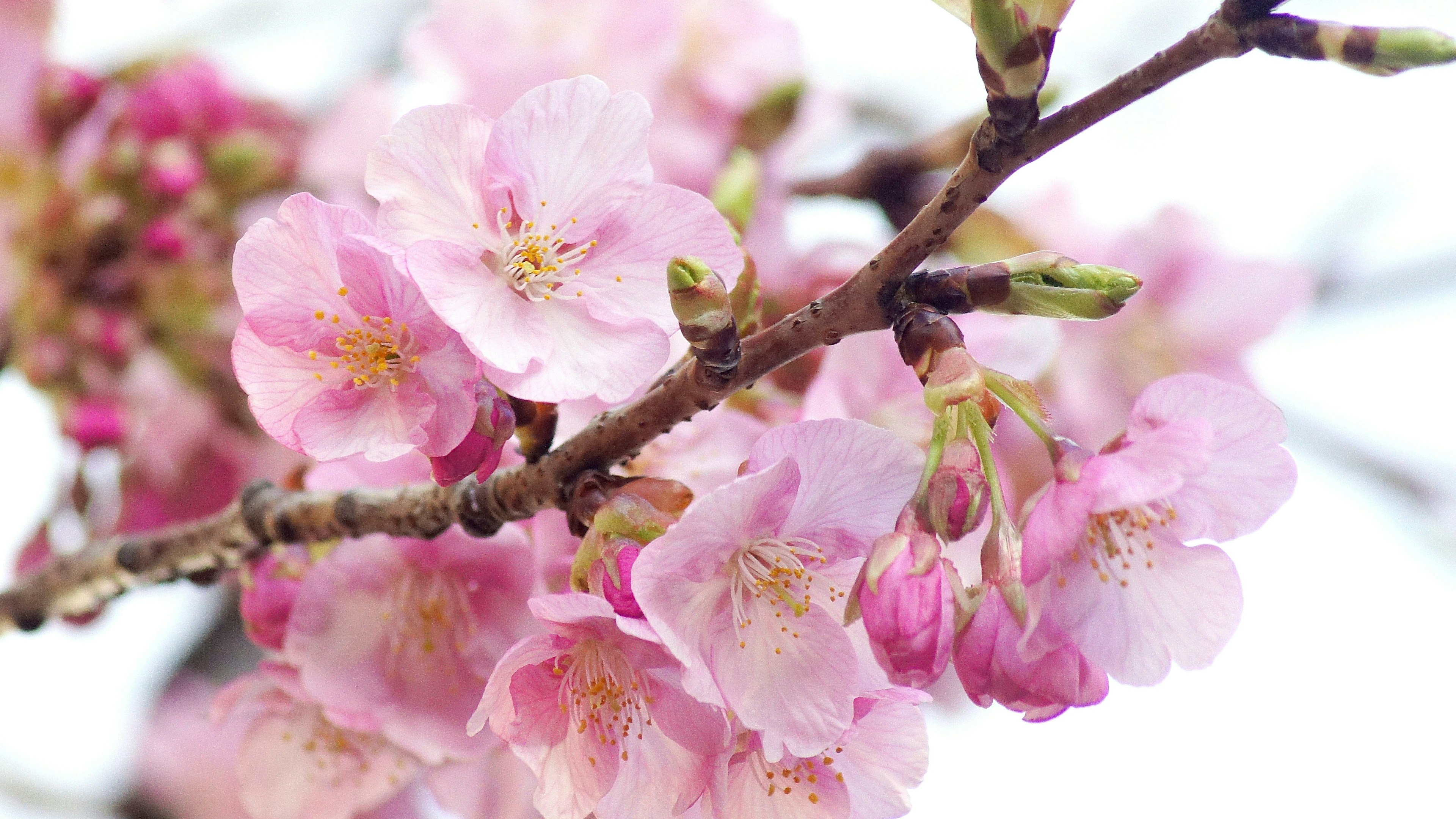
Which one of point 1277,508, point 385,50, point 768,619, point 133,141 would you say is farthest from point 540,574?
point 385,50

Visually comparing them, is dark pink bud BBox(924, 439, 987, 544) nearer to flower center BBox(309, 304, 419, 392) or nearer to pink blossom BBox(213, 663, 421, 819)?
flower center BBox(309, 304, 419, 392)

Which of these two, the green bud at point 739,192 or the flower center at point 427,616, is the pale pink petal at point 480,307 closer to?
the flower center at point 427,616

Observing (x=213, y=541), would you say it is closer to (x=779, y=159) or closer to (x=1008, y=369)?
(x=1008, y=369)

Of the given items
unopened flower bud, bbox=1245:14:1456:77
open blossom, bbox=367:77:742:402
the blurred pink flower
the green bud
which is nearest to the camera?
unopened flower bud, bbox=1245:14:1456:77

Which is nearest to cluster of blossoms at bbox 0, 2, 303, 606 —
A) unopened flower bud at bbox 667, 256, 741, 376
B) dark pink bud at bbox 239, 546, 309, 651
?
dark pink bud at bbox 239, 546, 309, 651

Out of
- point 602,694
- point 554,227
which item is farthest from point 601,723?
point 554,227

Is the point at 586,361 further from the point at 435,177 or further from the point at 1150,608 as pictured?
the point at 1150,608
